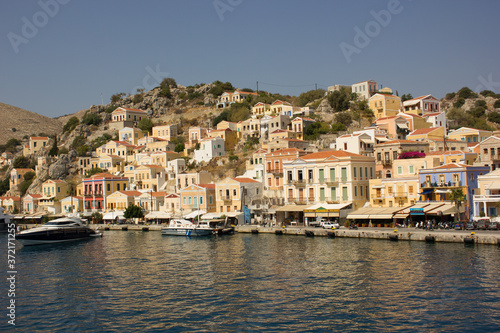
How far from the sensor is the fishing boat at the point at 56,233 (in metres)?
51.8

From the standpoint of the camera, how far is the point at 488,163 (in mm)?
48969

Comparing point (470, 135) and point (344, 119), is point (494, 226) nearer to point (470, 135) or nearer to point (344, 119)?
point (470, 135)

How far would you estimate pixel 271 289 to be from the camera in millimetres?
26688

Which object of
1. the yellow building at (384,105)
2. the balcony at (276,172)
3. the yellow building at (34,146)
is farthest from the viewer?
the yellow building at (34,146)

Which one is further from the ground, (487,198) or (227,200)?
(227,200)

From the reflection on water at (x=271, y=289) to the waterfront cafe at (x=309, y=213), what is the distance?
8.79 metres

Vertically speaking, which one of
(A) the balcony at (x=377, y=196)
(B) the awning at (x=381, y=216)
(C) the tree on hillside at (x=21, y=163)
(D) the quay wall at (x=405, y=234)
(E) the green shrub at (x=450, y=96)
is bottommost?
(D) the quay wall at (x=405, y=234)

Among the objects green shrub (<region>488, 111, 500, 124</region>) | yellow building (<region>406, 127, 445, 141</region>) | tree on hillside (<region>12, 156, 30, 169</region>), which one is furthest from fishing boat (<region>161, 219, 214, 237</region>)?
tree on hillside (<region>12, 156, 30, 169</region>)

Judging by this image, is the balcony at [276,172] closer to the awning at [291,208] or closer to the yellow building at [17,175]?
the awning at [291,208]

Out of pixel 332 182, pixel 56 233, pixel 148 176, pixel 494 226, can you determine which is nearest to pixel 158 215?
pixel 56 233

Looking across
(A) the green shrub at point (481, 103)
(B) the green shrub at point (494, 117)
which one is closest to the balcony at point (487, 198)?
(B) the green shrub at point (494, 117)

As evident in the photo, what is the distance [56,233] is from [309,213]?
92.6 ft

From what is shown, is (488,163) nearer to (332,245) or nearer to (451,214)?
(451,214)

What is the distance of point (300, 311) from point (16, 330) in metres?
12.9
